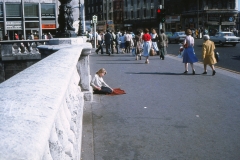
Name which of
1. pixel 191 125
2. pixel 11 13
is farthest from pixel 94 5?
pixel 191 125

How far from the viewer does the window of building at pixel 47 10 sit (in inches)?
1929

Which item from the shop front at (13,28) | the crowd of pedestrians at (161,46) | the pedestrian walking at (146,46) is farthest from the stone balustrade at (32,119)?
the shop front at (13,28)

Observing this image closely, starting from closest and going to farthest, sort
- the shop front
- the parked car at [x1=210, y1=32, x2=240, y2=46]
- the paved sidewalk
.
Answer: the paved sidewalk → the parked car at [x1=210, y1=32, x2=240, y2=46] → the shop front

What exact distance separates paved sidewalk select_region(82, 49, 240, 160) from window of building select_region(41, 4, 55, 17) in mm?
40014

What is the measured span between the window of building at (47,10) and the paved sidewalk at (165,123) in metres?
40.0

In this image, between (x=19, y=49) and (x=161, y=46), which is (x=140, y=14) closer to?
(x=19, y=49)

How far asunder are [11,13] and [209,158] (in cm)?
4627

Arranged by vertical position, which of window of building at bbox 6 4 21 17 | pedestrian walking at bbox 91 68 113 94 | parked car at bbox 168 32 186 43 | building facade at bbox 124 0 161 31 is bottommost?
pedestrian walking at bbox 91 68 113 94

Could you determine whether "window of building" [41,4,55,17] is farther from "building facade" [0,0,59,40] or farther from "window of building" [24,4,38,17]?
"window of building" [24,4,38,17]

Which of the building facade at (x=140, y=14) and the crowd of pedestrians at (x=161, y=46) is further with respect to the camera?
the building facade at (x=140, y=14)

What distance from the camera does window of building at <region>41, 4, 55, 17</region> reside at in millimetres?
49000

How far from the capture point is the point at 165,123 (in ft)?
21.9

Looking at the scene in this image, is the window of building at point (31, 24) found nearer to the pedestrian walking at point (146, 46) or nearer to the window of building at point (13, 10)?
the window of building at point (13, 10)

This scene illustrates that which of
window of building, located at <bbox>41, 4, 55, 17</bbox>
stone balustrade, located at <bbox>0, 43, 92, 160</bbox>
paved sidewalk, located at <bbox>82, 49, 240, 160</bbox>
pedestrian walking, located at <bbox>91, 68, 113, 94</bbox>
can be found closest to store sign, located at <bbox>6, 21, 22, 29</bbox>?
window of building, located at <bbox>41, 4, 55, 17</bbox>
